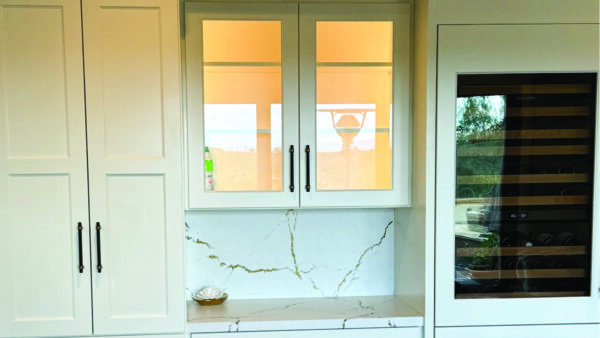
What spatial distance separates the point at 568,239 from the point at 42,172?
6.72 ft

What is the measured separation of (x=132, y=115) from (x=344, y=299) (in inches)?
49.8

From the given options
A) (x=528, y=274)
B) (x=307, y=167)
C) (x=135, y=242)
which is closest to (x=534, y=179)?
(x=528, y=274)

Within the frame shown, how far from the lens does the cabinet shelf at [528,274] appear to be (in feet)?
5.43

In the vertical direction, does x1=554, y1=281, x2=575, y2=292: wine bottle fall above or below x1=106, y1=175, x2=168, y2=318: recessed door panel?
below

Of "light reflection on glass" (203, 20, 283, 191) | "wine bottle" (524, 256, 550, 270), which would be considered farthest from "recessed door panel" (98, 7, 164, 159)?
"wine bottle" (524, 256, 550, 270)

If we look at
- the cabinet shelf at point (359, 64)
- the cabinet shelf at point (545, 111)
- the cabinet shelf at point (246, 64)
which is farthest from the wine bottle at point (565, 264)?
the cabinet shelf at point (246, 64)

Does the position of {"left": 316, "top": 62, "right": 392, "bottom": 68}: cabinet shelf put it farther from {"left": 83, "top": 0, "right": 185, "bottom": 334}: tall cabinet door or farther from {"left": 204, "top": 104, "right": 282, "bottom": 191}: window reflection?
{"left": 83, "top": 0, "right": 185, "bottom": 334}: tall cabinet door

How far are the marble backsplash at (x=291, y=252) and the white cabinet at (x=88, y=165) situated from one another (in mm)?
422

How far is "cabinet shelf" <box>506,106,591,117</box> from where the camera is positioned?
1606 millimetres

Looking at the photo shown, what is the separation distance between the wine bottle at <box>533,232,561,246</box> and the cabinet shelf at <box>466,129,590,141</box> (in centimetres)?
40

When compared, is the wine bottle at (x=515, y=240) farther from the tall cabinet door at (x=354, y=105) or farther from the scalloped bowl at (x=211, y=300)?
the scalloped bowl at (x=211, y=300)

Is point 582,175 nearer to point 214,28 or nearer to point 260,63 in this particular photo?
point 260,63

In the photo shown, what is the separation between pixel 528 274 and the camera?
1.67 m

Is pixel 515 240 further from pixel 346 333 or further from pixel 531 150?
pixel 346 333
